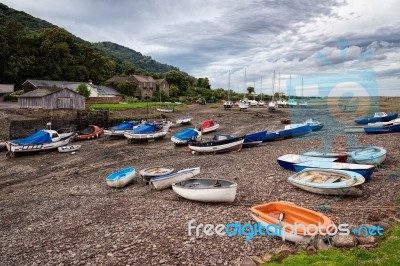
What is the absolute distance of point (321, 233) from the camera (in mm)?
9500

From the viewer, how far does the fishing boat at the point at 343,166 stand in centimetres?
1602

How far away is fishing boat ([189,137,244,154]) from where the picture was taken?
1118 inches

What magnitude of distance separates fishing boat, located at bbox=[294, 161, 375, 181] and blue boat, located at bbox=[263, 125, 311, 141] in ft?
51.4

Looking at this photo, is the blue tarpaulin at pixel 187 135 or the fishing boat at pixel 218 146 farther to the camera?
the blue tarpaulin at pixel 187 135

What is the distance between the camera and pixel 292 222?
11180 mm

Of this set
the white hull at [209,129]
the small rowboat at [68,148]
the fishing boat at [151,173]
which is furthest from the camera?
the white hull at [209,129]

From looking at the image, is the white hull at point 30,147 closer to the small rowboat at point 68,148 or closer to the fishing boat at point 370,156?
the small rowboat at point 68,148

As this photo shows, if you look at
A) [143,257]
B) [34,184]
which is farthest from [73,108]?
[143,257]

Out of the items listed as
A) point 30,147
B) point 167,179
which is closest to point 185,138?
point 30,147

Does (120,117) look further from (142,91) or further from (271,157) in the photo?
(142,91)

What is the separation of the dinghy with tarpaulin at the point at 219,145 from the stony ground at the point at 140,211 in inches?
58.7

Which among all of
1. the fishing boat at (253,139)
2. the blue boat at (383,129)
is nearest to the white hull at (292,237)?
the fishing boat at (253,139)

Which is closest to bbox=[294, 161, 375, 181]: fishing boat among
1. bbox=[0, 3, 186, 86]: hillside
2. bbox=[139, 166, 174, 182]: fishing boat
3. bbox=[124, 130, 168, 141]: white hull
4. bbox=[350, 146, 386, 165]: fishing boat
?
bbox=[350, 146, 386, 165]: fishing boat

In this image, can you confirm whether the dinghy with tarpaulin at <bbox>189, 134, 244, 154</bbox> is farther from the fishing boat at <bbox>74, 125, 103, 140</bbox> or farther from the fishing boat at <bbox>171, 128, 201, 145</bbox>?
the fishing boat at <bbox>74, 125, 103, 140</bbox>
